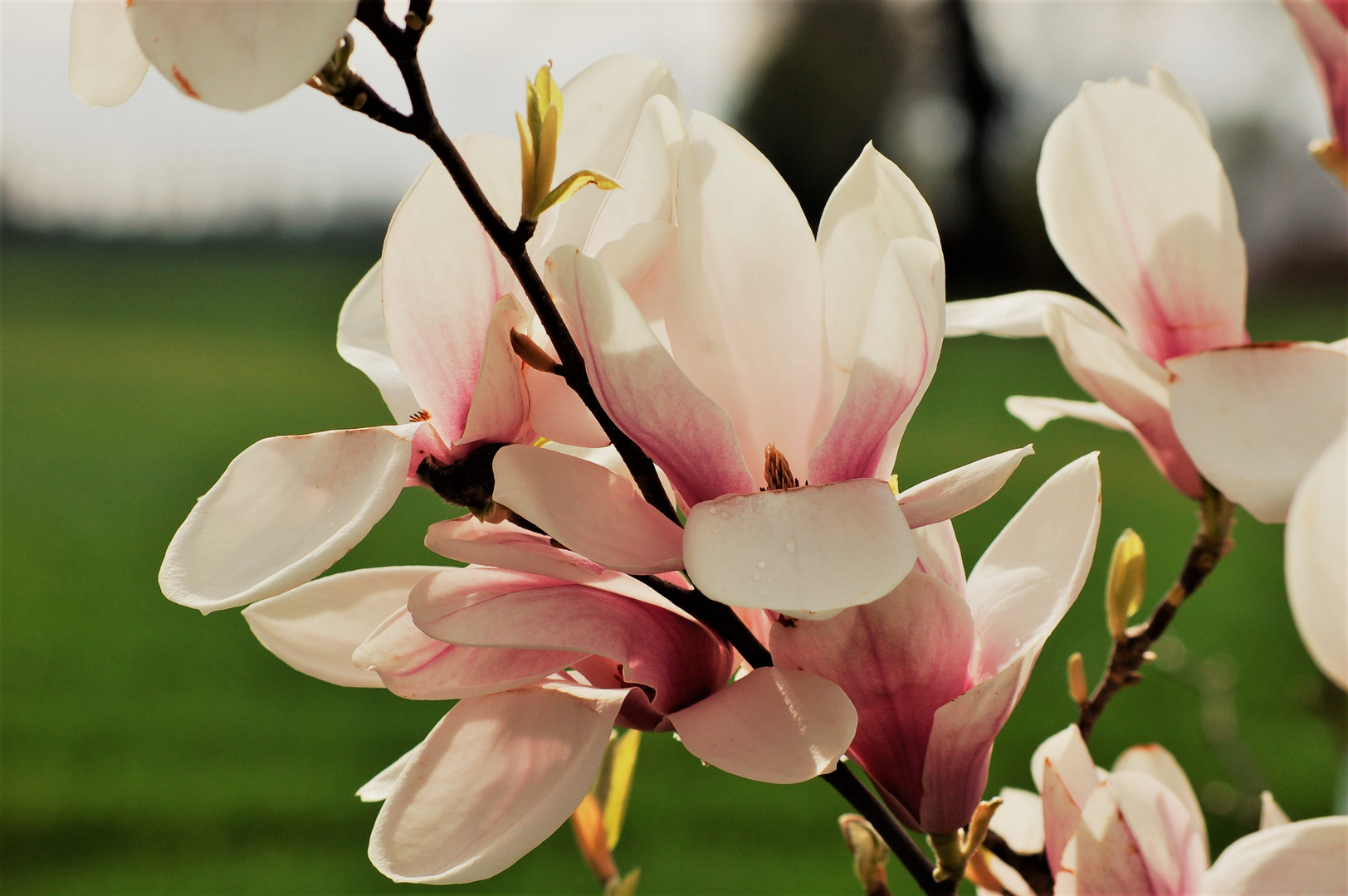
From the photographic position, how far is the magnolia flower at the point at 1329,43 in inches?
8.3

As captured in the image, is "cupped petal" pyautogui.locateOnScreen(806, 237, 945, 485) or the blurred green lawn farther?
the blurred green lawn

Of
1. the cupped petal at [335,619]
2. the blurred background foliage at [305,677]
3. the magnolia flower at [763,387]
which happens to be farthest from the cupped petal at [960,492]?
the blurred background foliage at [305,677]

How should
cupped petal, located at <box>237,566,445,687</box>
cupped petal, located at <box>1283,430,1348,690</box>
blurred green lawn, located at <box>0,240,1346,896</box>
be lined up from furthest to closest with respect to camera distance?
blurred green lawn, located at <box>0,240,1346,896</box>
cupped petal, located at <box>237,566,445,687</box>
cupped petal, located at <box>1283,430,1348,690</box>

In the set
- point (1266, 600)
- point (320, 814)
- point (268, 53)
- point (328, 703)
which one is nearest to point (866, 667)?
point (268, 53)

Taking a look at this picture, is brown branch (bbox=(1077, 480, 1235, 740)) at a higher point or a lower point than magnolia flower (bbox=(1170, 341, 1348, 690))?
lower

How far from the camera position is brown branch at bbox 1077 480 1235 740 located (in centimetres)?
32

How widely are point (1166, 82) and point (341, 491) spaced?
9.5 inches

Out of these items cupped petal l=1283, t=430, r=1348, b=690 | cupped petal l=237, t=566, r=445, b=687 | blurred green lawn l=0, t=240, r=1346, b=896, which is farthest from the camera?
blurred green lawn l=0, t=240, r=1346, b=896

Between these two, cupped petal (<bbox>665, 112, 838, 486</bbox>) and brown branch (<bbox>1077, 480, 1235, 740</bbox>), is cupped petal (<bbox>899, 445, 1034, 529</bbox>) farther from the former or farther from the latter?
brown branch (<bbox>1077, 480, 1235, 740</bbox>)

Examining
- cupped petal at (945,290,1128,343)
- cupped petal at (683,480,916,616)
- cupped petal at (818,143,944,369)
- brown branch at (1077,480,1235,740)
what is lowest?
brown branch at (1077,480,1235,740)

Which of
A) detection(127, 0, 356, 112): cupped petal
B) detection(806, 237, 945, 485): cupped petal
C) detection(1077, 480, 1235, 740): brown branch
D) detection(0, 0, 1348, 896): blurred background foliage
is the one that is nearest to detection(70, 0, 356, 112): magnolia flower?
detection(127, 0, 356, 112): cupped petal

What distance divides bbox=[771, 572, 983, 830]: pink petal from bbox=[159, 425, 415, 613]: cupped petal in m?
0.09

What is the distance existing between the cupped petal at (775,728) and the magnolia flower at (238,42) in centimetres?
14

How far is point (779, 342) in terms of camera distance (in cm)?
23
